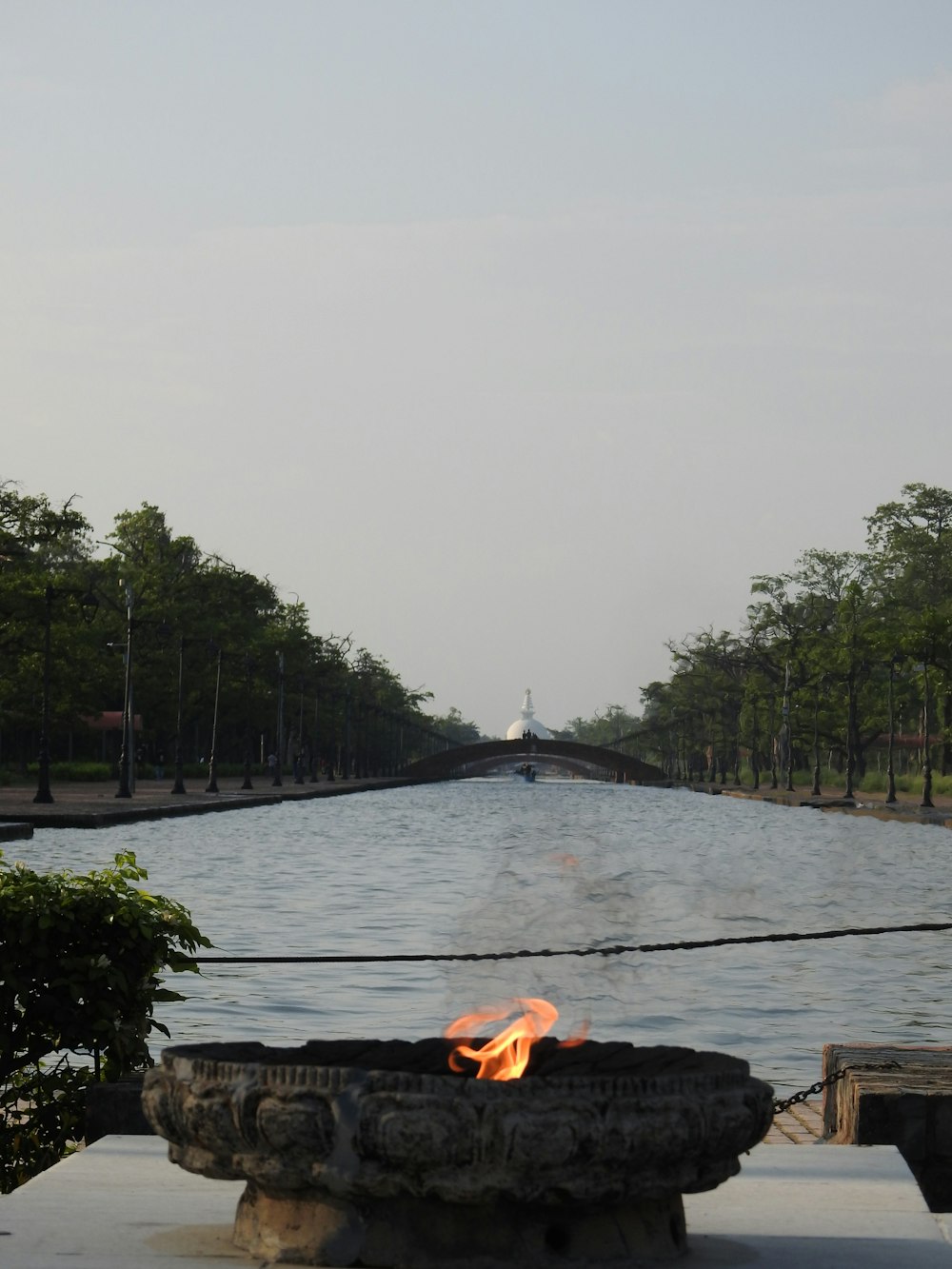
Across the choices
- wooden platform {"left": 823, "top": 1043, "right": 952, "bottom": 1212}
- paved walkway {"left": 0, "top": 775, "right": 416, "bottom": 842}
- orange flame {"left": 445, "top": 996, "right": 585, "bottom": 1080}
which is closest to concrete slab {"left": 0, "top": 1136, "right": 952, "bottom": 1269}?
wooden platform {"left": 823, "top": 1043, "right": 952, "bottom": 1212}

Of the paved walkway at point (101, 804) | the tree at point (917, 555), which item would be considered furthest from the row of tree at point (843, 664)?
the paved walkway at point (101, 804)

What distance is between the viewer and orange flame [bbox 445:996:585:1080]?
18.6 feet

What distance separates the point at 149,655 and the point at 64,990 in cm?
9372

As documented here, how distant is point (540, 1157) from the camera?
15.7ft

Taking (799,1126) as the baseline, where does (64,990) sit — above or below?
above

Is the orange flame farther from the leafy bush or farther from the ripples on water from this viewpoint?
the leafy bush

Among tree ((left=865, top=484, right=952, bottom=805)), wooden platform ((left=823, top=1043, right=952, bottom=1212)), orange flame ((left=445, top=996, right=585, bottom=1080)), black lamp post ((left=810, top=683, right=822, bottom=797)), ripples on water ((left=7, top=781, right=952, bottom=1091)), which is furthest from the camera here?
tree ((left=865, top=484, right=952, bottom=805))

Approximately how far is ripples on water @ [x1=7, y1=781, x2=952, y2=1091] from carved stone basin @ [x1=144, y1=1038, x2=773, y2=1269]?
1.88 metres

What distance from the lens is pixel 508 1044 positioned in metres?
5.78

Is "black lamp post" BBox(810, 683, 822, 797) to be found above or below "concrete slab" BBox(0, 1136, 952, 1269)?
above

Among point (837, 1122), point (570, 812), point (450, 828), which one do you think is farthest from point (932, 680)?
point (837, 1122)

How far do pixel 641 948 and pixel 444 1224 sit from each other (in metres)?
3.07

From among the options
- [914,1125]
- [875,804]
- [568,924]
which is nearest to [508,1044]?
[914,1125]

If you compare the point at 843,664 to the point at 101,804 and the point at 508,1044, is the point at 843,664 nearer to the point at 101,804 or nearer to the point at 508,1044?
the point at 101,804
